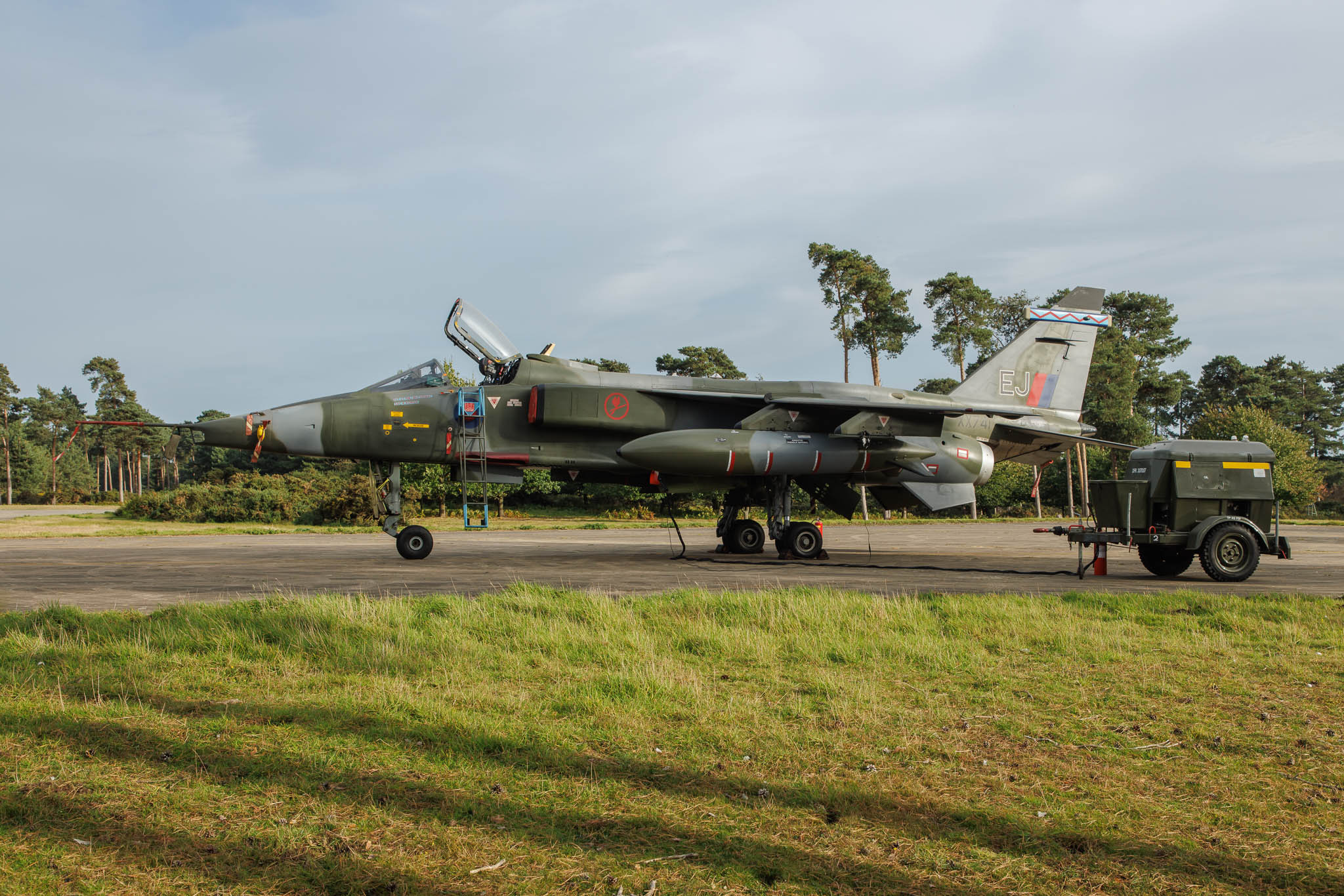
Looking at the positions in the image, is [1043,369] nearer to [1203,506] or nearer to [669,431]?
[1203,506]

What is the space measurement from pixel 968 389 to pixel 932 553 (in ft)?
12.8

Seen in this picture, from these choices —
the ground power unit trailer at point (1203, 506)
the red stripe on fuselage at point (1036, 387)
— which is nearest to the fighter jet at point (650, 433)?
the red stripe on fuselage at point (1036, 387)

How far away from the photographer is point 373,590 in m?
10.6

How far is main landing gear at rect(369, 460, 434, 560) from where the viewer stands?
1509 centimetres

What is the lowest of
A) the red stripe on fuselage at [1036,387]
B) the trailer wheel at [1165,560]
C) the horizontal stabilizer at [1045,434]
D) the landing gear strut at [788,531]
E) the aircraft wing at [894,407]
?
the trailer wheel at [1165,560]

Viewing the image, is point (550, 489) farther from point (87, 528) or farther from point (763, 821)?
point (763, 821)

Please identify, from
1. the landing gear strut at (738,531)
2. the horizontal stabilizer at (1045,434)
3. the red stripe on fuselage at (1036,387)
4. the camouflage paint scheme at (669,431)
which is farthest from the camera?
the red stripe on fuselage at (1036,387)

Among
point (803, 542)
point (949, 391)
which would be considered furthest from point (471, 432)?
point (949, 391)

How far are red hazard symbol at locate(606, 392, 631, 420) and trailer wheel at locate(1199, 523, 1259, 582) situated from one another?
9.83m

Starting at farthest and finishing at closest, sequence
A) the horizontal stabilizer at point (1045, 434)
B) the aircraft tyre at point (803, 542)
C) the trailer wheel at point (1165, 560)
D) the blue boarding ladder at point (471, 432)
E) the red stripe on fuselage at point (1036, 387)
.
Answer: the red stripe on fuselage at point (1036, 387), the horizontal stabilizer at point (1045, 434), the aircraft tyre at point (803, 542), the blue boarding ladder at point (471, 432), the trailer wheel at point (1165, 560)

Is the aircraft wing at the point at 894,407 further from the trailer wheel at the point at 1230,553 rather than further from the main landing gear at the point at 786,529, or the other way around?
the trailer wheel at the point at 1230,553

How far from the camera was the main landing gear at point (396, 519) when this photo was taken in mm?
15086

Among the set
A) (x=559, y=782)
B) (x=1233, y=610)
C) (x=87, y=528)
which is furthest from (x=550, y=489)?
(x=559, y=782)

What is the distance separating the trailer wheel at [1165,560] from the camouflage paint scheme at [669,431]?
3379 millimetres
